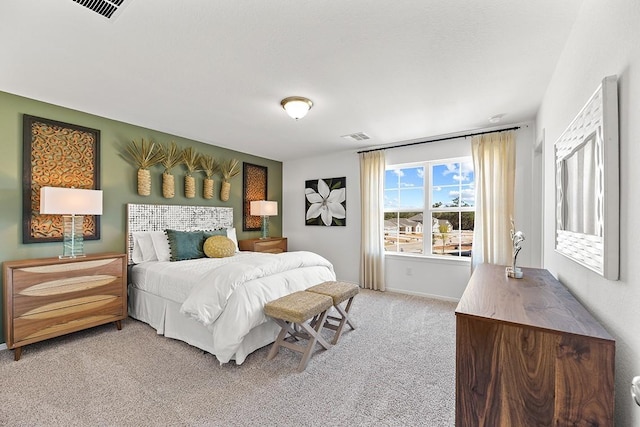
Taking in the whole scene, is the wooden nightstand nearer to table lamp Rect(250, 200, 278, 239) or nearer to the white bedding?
table lamp Rect(250, 200, 278, 239)

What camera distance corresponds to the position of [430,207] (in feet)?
14.9

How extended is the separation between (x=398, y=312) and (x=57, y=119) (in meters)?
4.49

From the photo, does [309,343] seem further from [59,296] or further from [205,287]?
[59,296]

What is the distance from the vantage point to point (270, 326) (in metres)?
2.82

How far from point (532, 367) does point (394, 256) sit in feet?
12.2

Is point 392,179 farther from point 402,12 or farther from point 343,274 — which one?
point 402,12

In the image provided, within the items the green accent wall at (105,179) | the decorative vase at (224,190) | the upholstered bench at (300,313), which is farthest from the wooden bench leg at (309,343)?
the decorative vase at (224,190)

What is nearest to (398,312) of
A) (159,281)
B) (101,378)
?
(159,281)

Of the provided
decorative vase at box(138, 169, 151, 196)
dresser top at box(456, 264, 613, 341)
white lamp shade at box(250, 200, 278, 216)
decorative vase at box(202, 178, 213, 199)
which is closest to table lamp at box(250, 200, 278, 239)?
white lamp shade at box(250, 200, 278, 216)

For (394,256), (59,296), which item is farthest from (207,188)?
(394,256)

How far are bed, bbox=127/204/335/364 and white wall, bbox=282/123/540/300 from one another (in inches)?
66.8

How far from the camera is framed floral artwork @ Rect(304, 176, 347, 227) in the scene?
17.4ft

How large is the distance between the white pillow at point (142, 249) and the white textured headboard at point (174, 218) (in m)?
0.06

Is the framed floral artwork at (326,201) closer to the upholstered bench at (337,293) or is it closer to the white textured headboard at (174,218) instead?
the white textured headboard at (174,218)
